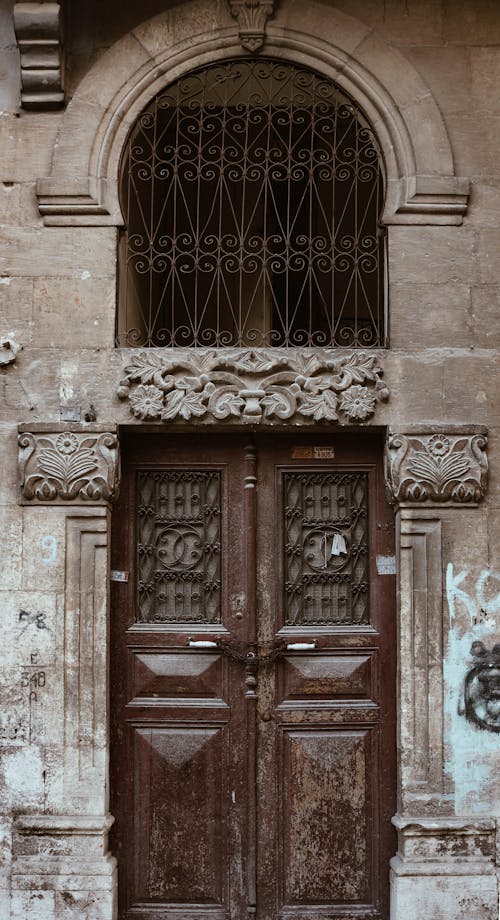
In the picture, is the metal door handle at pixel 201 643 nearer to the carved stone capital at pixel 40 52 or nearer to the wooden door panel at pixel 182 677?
the wooden door panel at pixel 182 677

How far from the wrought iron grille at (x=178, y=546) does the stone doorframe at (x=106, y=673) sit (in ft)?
0.97

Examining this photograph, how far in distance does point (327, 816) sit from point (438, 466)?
7.11 feet

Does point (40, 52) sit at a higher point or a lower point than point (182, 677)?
higher

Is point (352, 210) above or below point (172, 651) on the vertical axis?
above

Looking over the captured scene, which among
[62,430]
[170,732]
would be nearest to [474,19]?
[62,430]

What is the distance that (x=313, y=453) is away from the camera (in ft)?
21.4

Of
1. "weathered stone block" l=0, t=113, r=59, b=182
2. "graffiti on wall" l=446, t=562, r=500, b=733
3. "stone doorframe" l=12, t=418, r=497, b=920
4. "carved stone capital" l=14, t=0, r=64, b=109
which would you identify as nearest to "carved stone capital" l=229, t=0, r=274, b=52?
"carved stone capital" l=14, t=0, r=64, b=109

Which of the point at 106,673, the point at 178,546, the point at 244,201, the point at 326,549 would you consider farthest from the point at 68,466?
the point at 244,201

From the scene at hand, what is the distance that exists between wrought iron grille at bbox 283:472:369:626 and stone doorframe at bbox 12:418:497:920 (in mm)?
298

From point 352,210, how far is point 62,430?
2.32 meters

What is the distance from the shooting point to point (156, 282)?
6938 millimetres

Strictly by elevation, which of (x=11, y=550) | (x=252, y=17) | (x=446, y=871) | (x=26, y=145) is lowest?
(x=446, y=871)

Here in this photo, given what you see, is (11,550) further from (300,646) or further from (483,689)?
(483,689)

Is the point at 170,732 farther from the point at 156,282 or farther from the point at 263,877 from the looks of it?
the point at 156,282
